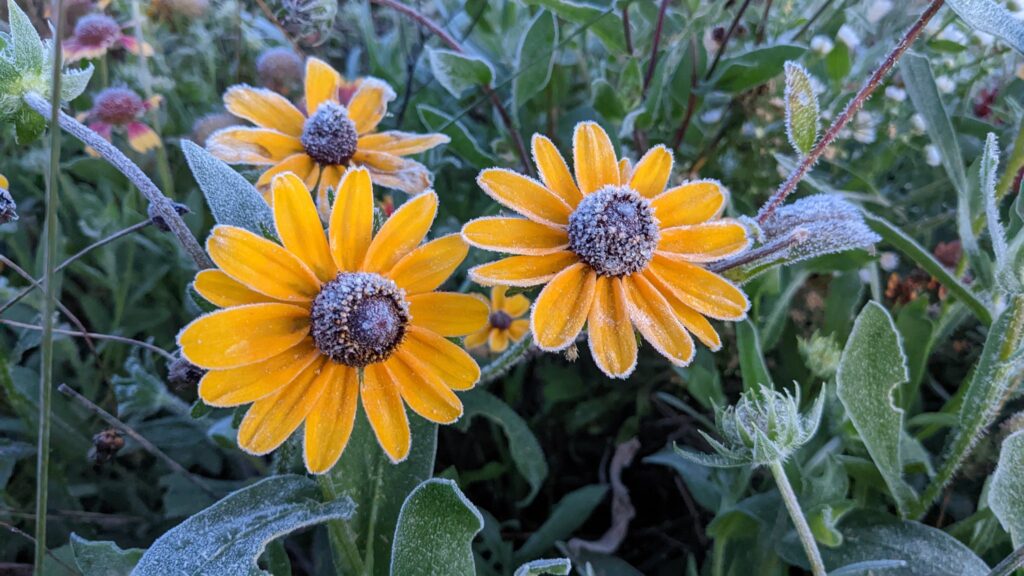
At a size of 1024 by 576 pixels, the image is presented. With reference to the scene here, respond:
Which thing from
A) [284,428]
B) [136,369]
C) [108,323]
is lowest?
[108,323]

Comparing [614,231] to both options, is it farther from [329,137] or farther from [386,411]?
[329,137]

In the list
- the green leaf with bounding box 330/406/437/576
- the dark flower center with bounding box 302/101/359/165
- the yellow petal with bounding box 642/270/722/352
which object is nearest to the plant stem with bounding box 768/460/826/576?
the yellow petal with bounding box 642/270/722/352

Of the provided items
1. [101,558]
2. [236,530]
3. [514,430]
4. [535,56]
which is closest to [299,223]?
[236,530]

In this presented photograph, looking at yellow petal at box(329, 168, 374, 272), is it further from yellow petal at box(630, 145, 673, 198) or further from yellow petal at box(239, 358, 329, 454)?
yellow petal at box(630, 145, 673, 198)

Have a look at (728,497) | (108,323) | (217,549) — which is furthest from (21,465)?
(728,497)

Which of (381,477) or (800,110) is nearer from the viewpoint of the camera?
(800,110)

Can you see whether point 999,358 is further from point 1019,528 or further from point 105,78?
point 105,78
